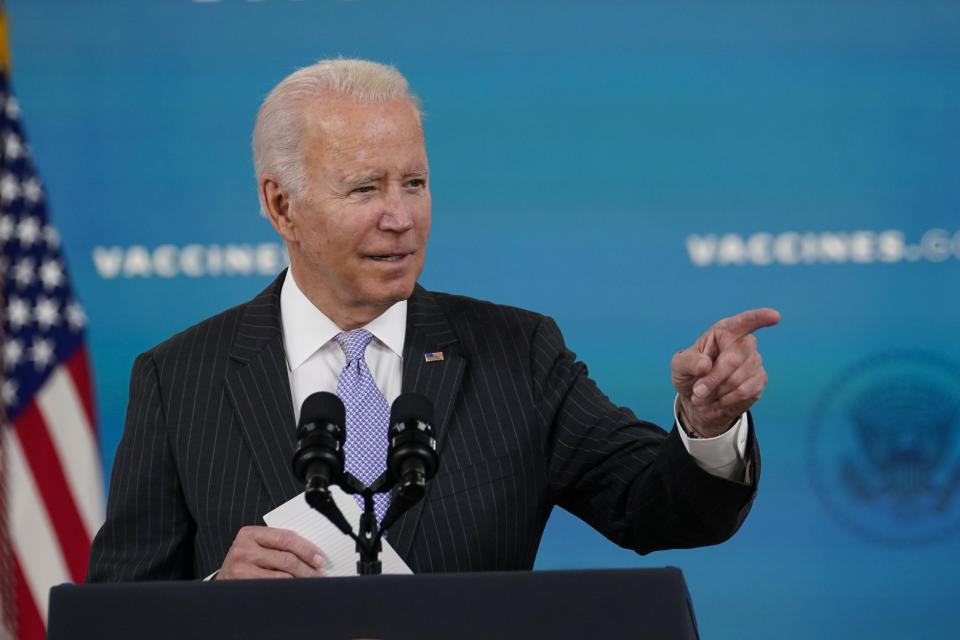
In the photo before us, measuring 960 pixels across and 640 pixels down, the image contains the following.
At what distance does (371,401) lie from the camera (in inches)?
75.9

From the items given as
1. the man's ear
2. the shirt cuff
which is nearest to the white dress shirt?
the man's ear

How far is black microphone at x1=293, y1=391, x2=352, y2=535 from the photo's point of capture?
4.22ft

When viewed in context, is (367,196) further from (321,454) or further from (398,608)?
(398,608)

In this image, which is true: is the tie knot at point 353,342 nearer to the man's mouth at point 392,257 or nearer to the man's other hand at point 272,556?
the man's mouth at point 392,257

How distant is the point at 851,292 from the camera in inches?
129

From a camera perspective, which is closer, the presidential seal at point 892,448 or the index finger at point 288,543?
the index finger at point 288,543

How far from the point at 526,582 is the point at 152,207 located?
250 cm

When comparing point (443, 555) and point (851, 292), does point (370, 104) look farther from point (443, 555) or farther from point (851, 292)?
point (851, 292)

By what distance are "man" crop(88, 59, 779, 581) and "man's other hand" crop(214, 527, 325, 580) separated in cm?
25

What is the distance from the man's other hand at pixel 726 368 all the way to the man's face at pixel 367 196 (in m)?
0.54

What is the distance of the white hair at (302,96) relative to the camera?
6.32 feet

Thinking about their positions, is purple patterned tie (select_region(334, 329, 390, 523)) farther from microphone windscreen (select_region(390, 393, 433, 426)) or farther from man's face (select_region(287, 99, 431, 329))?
microphone windscreen (select_region(390, 393, 433, 426))

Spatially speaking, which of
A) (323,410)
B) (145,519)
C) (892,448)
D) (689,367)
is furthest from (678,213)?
(323,410)

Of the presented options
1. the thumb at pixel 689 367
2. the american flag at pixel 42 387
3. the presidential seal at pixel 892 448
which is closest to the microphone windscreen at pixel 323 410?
the thumb at pixel 689 367
